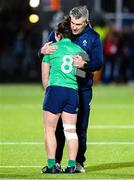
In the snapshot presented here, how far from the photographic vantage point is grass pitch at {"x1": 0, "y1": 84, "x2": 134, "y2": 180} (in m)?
11.9

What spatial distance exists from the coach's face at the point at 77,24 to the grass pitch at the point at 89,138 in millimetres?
1762

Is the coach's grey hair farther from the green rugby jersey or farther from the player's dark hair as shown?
the green rugby jersey

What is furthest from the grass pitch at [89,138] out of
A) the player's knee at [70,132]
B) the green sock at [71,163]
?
the player's knee at [70,132]

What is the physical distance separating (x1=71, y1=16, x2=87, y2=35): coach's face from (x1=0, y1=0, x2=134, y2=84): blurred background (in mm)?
20348

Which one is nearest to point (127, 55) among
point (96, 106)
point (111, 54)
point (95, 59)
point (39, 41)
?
point (111, 54)

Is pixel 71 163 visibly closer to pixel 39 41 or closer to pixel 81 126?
pixel 81 126

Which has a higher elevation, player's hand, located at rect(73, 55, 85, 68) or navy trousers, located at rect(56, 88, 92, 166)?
player's hand, located at rect(73, 55, 85, 68)

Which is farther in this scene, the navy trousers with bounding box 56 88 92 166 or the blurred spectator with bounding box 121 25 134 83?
the blurred spectator with bounding box 121 25 134 83

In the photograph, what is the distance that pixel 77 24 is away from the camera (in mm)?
11586

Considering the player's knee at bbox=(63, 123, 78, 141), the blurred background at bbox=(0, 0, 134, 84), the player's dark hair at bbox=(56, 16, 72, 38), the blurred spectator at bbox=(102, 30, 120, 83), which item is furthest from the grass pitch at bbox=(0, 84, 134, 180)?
the blurred background at bbox=(0, 0, 134, 84)

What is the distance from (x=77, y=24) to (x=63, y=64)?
52cm

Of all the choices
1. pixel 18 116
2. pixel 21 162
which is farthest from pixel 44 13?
pixel 21 162

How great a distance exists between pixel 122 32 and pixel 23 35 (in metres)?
3.71

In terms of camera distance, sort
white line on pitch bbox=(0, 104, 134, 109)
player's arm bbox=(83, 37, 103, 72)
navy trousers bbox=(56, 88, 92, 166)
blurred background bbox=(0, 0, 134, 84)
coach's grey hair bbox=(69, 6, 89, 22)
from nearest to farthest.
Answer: coach's grey hair bbox=(69, 6, 89, 22) < player's arm bbox=(83, 37, 103, 72) < navy trousers bbox=(56, 88, 92, 166) < white line on pitch bbox=(0, 104, 134, 109) < blurred background bbox=(0, 0, 134, 84)
